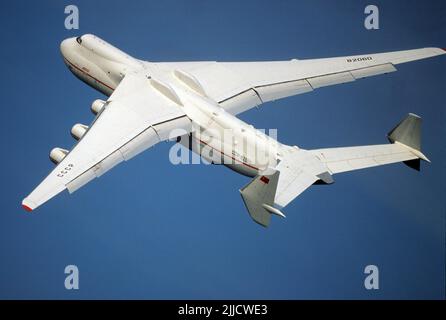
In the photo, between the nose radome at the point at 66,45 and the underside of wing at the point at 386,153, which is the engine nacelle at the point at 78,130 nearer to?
the nose radome at the point at 66,45

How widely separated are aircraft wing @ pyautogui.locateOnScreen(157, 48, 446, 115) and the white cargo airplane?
0.05 metres

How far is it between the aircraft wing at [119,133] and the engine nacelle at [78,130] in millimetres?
895

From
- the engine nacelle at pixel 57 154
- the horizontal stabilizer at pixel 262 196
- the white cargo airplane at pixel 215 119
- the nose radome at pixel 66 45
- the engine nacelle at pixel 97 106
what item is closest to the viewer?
the horizontal stabilizer at pixel 262 196

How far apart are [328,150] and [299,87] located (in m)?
5.90

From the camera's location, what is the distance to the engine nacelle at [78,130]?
136 ft

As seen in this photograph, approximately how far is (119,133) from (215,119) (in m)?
4.13

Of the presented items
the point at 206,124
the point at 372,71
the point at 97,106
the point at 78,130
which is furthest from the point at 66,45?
the point at 372,71

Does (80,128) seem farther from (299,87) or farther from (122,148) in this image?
(299,87)

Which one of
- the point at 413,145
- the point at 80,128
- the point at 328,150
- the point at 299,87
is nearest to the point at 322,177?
the point at 328,150

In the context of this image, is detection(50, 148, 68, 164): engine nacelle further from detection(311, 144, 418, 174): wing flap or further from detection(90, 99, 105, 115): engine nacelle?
detection(311, 144, 418, 174): wing flap

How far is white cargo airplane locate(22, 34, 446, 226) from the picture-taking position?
1485 inches

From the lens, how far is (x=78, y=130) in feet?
136

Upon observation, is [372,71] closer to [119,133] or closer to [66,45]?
[119,133]

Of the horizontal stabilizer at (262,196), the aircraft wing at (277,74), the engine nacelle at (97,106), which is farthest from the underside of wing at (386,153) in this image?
the engine nacelle at (97,106)
